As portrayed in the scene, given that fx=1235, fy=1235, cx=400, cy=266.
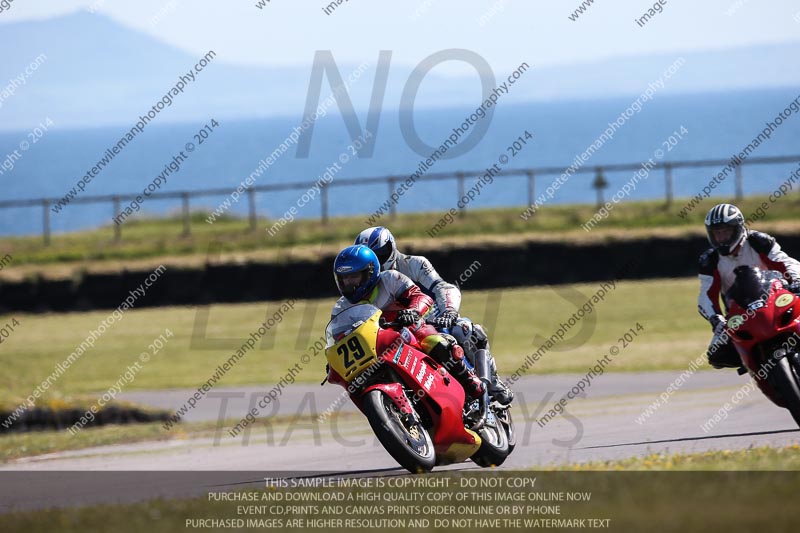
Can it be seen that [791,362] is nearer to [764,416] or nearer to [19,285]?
[764,416]

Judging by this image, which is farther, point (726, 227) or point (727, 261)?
point (727, 261)

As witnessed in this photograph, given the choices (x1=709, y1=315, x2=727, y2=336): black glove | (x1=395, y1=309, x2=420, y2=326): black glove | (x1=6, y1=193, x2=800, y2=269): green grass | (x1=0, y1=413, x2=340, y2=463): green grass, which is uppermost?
(x1=395, y1=309, x2=420, y2=326): black glove

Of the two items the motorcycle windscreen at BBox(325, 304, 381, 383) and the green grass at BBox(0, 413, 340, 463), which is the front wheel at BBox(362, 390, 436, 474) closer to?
the motorcycle windscreen at BBox(325, 304, 381, 383)

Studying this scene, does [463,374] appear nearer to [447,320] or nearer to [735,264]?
[447,320]

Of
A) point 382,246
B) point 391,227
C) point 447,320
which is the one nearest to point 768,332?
point 447,320

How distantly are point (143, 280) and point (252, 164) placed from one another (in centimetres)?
14292

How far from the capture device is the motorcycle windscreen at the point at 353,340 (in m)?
8.81

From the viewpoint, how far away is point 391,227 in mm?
29297

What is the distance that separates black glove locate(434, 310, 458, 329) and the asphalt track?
1162 millimetres

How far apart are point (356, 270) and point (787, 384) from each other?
3.35 meters

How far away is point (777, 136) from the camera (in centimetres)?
15425

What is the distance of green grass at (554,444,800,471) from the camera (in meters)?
8.09

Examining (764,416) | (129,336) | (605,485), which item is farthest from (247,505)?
(129,336)

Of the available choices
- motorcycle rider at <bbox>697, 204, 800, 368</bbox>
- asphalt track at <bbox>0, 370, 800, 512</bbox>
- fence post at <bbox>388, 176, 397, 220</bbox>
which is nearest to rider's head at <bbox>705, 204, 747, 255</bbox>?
motorcycle rider at <bbox>697, 204, 800, 368</bbox>
